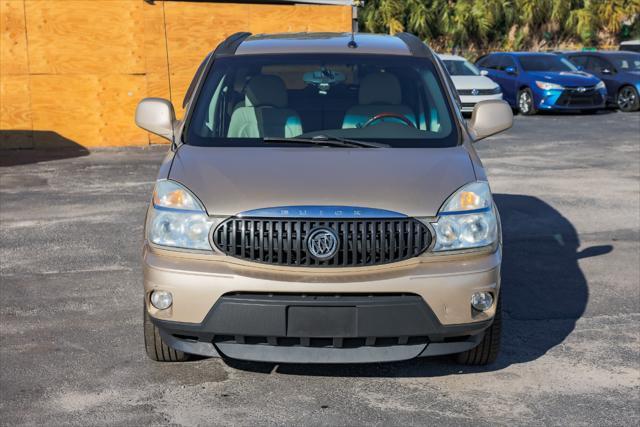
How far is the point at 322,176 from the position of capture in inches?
187

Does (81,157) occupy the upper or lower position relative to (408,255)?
lower

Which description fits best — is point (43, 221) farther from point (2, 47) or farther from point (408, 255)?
point (2, 47)

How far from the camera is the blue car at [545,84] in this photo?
22.3 metres

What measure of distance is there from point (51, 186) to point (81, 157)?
337 centimetres

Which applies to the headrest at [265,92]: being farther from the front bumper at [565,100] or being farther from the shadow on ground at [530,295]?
the front bumper at [565,100]

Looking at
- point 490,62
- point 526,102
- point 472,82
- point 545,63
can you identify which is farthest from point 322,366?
point 490,62

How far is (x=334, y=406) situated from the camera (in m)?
4.73

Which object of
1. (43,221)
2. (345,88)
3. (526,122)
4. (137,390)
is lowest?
(526,122)

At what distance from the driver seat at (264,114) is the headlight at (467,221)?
4.18 feet

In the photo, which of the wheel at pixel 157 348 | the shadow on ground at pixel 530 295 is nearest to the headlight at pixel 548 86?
the shadow on ground at pixel 530 295

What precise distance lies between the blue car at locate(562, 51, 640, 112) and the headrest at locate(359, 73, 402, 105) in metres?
19.0

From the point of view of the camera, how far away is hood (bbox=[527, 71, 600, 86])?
73.3ft

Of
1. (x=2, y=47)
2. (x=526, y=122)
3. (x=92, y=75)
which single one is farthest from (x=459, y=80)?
(x=2, y=47)

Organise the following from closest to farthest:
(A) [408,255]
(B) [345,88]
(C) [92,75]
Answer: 1. (A) [408,255]
2. (B) [345,88]
3. (C) [92,75]
